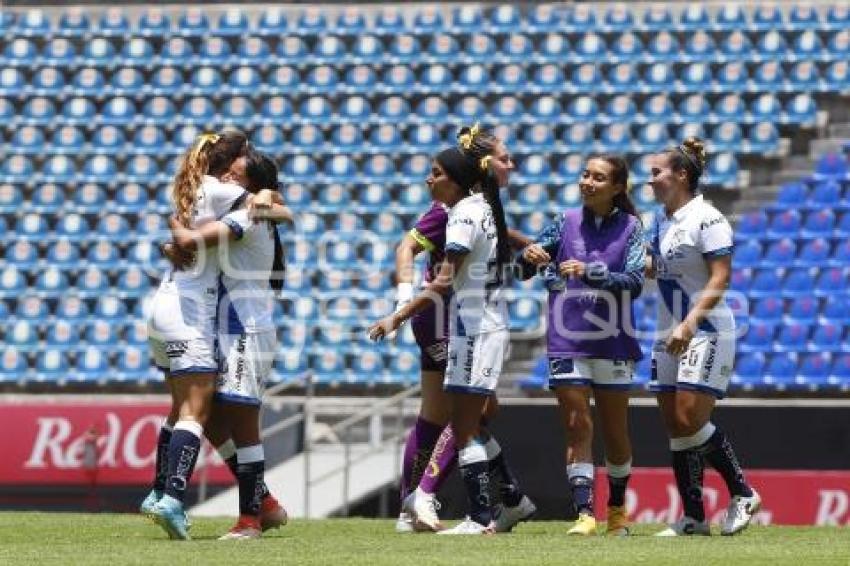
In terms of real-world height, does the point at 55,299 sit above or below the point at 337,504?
above

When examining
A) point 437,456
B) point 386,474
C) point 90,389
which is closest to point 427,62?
point 90,389

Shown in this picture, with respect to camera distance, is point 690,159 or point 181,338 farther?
point 690,159

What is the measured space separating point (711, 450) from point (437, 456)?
1.48 meters

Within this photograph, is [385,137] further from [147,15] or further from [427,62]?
[147,15]

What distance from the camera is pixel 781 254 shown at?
67.1 feet

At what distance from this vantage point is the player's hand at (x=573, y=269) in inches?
407

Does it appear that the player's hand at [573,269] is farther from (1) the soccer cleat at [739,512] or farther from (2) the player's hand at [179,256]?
(2) the player's hand at [179,256]

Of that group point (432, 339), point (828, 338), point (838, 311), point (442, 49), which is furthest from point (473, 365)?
point (442, 49)

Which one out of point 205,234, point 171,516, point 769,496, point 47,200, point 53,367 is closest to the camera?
point 171,516

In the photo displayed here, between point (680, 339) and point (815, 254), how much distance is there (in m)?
10.4

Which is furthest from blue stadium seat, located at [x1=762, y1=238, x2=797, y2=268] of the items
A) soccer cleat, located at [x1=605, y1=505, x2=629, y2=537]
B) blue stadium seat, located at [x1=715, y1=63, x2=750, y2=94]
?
soccer cleat, located at [x1=605, y1=505, x2=629, y2=537]

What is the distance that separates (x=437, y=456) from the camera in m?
10.9

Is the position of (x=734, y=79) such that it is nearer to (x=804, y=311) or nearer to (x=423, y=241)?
(x=804, y=311)

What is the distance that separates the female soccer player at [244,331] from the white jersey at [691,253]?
207 cm
